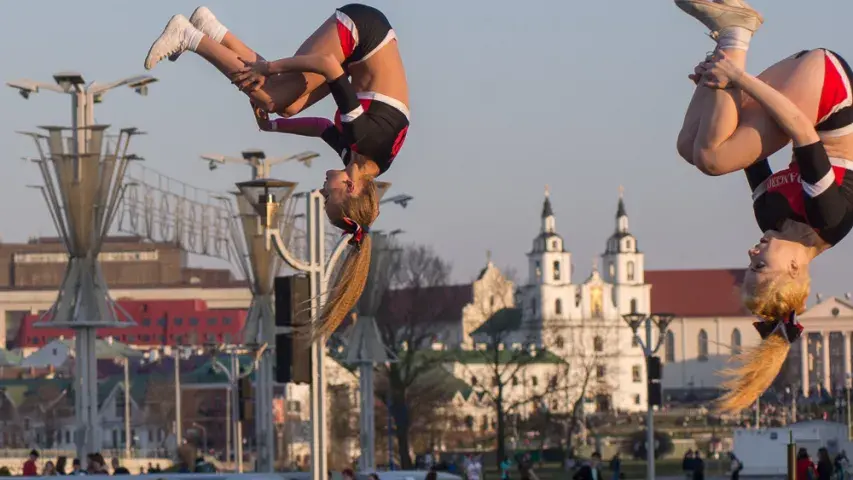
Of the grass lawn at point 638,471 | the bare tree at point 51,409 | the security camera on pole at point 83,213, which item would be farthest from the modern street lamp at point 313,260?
the bare tree at point 51,409

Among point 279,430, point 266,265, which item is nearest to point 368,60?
point 266,265

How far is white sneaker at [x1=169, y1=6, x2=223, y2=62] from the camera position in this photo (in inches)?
254

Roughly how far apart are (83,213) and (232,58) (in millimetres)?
27820

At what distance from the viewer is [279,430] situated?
97250 millimetres

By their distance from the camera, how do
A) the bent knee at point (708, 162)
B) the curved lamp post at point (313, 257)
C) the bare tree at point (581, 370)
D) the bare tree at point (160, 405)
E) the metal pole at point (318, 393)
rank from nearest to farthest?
the bent knee at point (708, 162)
the curved lamp post at point (313, 257)
the metal pole at point (318, 393)
the bare tree at point (581, 370)
the bare tree at point (160, 405)

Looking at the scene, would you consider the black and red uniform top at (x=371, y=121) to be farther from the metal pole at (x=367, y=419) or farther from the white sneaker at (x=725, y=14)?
the metal pole at (x=367, y=419)

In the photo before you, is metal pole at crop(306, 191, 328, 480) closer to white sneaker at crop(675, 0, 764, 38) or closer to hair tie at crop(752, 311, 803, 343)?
hair tie at crop(752, 311, 803, 343)

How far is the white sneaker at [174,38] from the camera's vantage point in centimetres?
634

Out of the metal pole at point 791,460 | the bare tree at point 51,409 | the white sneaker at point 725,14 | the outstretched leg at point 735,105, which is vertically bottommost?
the bare tree at point 51,409

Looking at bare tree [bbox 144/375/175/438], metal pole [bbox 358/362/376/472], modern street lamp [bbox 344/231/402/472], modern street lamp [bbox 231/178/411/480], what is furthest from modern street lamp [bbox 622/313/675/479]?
bare tree [bbox 144/375/175/438]

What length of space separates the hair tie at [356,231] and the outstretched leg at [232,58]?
46 centimetres

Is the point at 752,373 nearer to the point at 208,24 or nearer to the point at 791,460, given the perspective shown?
the point at 791,460

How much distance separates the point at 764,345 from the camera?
6223 millimetres

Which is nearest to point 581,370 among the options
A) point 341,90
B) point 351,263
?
point 351,263
